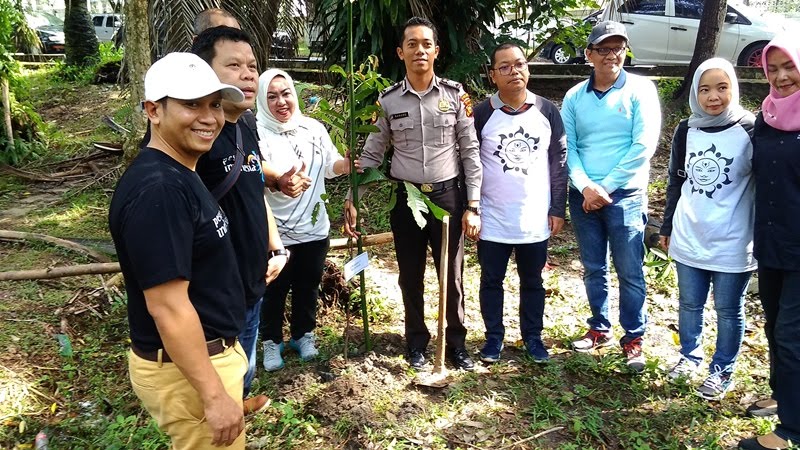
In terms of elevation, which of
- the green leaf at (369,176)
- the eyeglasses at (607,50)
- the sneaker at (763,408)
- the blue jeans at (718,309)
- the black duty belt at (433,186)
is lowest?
the sneaker at (763,408)

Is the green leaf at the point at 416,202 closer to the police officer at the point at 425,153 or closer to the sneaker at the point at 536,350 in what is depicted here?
the police officer at the point at 425,153

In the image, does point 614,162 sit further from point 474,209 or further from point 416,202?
point 416,202

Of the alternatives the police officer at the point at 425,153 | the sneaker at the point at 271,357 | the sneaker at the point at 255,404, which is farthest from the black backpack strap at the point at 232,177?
the sneaker at the point at 271,357

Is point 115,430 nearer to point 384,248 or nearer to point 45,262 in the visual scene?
point 45,262

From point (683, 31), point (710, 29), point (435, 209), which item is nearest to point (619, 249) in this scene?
point (435, 209)

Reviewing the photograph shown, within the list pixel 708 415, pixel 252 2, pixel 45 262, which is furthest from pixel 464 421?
pixel 252 2

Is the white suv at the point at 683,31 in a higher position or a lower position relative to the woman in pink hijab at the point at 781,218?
higher

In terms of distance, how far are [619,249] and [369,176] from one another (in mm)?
1529

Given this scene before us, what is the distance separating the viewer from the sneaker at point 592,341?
3846mm

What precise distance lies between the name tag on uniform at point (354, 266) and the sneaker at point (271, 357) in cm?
85

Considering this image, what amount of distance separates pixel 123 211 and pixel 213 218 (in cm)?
27

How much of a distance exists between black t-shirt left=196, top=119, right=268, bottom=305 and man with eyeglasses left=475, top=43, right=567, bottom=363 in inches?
57.6

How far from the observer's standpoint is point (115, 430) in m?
3.10

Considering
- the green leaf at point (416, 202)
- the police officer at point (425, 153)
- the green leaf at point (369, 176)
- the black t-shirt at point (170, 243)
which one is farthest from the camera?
the police officer at point (425, 153)
